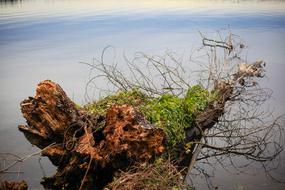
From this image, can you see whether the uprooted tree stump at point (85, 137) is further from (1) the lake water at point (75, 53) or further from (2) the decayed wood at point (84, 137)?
(1) the lake water at point (75, 53)

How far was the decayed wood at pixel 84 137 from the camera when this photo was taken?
611cm

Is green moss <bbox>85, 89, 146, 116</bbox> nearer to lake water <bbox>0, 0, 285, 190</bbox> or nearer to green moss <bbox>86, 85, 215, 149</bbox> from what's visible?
green moss <bbox>86, 85, 215, 149</bbox>

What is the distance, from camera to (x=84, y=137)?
6.39m

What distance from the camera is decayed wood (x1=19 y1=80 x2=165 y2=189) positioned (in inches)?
241

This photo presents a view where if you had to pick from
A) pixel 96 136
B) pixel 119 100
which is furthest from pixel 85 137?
pixel 119 100

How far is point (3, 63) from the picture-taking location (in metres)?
84.4

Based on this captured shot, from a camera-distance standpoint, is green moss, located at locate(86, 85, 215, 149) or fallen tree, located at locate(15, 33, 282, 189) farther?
green moss, located at locate(86, 85, 215, 149)

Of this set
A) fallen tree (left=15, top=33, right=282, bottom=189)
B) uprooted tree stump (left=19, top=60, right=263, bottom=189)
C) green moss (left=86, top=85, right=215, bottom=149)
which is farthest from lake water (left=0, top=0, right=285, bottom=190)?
uprooted tree stump (left=19, top=60, right=263, bottom=189)

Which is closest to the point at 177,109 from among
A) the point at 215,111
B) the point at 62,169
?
the point at 215,111

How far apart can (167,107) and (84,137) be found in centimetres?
214

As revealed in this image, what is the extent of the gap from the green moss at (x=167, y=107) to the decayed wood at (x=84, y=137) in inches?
31.5

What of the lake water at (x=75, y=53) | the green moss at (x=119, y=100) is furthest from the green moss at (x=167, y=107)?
the lake water at (x=75, y=53)

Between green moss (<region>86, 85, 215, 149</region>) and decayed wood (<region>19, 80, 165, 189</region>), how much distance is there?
801mm

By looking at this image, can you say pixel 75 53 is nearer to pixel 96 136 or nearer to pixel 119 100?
pixel 119 100
